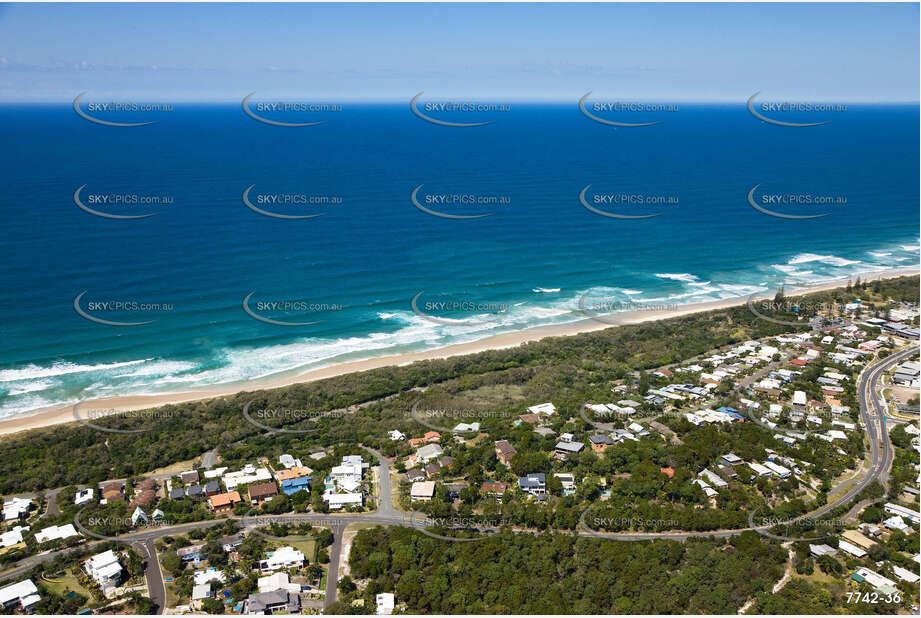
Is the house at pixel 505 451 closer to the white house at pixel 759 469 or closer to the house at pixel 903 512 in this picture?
the white house at pixel 759 469

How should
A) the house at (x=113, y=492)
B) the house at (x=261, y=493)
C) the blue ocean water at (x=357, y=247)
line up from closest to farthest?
the house at (x=261, y=493)
the house at (x=113, y=492)
the blue ocean water at (x=357, y=247)

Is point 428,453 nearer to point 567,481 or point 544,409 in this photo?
point 567,481

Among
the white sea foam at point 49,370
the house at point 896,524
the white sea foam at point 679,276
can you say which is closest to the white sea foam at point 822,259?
the white sea foam at point 679,276

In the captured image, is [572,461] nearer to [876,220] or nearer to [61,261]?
[61,261]

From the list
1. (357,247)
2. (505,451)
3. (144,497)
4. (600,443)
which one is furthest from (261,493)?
(357,247)

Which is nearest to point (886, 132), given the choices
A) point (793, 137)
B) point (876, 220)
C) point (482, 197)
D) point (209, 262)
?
point (793, 137)

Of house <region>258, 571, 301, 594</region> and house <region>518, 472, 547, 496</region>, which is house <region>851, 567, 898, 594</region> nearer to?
house <region>518, 472, 547, 496</region>
